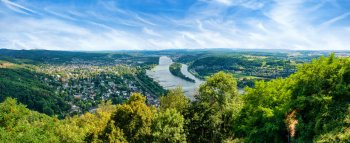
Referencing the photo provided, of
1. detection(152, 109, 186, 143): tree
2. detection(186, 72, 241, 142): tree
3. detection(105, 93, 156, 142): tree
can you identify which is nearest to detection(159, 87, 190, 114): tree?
detection(186, 72, 241, 142): tree

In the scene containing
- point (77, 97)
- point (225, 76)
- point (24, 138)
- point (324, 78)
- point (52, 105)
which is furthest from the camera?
point (77, 97)

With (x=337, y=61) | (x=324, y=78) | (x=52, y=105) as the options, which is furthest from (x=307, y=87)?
(x=52, y=105)

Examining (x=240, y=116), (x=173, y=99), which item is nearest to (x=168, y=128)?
(x=240, y=116)

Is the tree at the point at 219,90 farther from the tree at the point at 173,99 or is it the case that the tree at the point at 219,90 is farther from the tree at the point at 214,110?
the tree at the point at 173,99

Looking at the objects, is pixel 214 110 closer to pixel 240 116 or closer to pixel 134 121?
pixel 240 116

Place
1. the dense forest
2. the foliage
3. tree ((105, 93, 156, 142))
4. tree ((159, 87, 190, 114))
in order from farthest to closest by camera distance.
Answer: the foliage
tree ((159, 87, 190, 114))
tree ((105, 93, 156, 142))
the dense forest

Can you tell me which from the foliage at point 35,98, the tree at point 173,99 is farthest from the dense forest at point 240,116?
the foliage at point 35,98

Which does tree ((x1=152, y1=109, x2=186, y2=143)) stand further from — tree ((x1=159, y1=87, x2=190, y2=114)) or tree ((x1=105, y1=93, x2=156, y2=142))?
tree ((x1=159, y1=87, x2=190, y2=114))

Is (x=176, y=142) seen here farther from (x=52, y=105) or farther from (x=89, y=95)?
(x=89, y=95)
